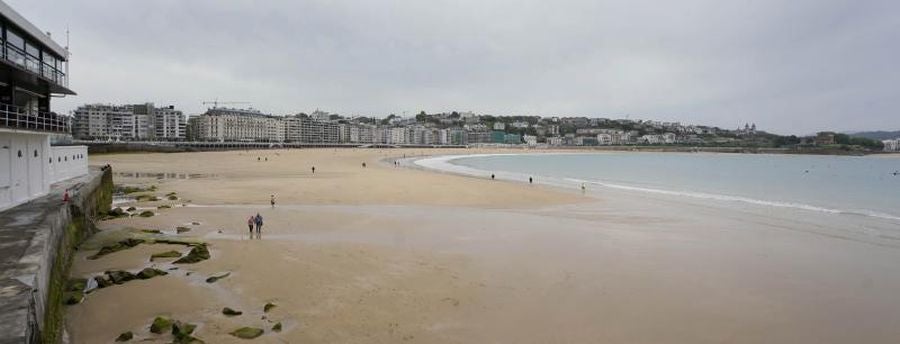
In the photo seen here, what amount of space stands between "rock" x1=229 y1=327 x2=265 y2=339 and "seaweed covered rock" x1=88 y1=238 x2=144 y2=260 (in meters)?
6.60

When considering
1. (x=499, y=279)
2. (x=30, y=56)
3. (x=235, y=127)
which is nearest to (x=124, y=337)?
(x=499, y=279)

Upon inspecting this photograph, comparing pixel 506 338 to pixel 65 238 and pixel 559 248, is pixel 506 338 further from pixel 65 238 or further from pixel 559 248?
pixel 65 238

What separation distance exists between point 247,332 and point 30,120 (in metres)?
11.8

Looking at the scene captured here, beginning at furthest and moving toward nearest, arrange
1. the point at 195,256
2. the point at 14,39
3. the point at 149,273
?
the point at 14,39, the point at 195,256, the point at 149,273

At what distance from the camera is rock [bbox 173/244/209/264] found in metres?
11.8

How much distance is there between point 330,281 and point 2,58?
10.9 m

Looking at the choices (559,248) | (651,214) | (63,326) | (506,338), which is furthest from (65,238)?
(651,214)

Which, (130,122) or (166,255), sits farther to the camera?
(130,122)

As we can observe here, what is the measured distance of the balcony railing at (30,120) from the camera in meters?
13.3

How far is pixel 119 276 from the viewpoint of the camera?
10219mm

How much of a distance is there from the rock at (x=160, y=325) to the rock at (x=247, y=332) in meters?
1.04

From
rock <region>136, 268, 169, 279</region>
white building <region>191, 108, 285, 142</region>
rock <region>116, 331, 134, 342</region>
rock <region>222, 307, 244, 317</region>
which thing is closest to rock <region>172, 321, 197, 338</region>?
rock <region>116, 331, 134, 342</region>

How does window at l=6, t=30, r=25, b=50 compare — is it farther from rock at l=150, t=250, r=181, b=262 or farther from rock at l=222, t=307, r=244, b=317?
Result: rock at l=222, t=307, r=244, b=317

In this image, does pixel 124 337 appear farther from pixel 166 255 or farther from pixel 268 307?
pixel 166 255
